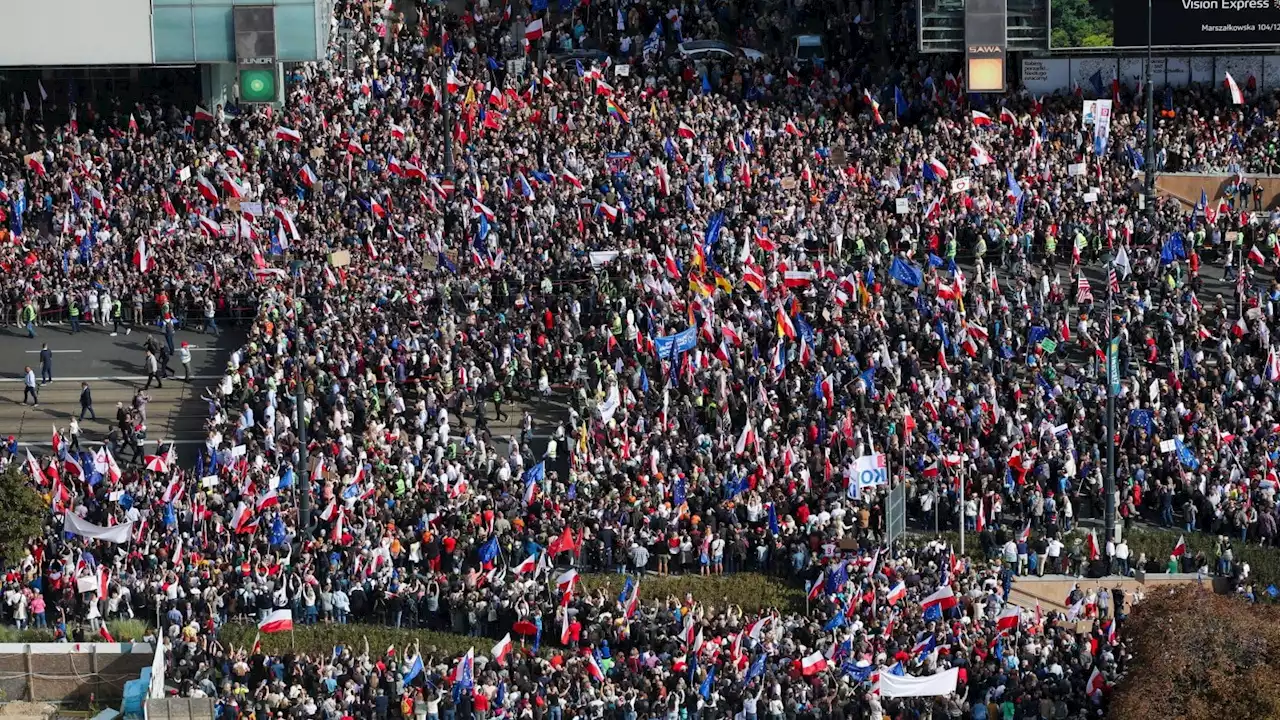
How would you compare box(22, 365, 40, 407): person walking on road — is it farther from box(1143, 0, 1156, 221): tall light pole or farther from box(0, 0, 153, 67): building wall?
box(1143, 0, 1156, 221): tall light pole

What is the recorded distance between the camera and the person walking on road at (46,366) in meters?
79.8

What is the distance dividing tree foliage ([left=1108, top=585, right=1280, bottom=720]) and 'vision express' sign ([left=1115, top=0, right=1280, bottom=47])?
34.4 metres

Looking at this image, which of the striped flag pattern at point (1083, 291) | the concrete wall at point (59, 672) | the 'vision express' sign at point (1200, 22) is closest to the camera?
the concrete wall at point (59, 672)

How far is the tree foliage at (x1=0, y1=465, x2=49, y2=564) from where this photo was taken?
2653 inches

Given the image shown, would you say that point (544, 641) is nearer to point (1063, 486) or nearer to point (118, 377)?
point (1063, 486)

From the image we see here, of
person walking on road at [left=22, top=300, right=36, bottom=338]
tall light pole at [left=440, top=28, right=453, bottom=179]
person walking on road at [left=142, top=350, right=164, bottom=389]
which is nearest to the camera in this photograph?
person walking on road at [left=142, top=350, right=164, bottom=389]

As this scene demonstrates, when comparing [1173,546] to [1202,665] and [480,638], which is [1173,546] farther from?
[480,638]

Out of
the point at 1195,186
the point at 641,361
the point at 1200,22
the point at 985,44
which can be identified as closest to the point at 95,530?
the point at 641,361

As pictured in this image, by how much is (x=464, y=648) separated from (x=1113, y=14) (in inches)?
1381

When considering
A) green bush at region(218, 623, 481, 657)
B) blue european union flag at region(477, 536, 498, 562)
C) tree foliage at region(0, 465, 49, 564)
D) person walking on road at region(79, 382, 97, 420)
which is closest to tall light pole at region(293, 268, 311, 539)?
green bush at region(218, 623, 481, 657)

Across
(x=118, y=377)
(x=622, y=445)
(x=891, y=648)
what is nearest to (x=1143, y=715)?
(x=891, y=648)

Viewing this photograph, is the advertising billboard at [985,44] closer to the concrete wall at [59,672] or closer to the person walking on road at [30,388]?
the person walking on road at [30,388]

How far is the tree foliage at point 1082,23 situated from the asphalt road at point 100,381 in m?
25.4

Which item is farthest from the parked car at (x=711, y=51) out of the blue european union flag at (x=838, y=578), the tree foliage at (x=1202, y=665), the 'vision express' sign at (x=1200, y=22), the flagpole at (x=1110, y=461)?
the tree foliage at (x=1202, y=665)
